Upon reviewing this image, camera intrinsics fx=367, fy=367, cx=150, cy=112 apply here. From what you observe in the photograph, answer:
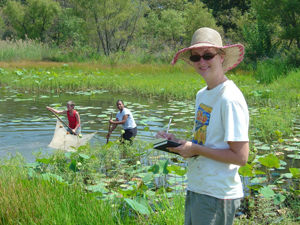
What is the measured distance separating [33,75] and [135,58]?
6498 millimetres

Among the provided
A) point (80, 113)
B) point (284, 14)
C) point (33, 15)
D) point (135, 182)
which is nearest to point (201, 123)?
point (135, 182)

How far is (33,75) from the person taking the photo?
1588cm

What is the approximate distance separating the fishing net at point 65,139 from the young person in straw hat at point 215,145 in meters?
4.90

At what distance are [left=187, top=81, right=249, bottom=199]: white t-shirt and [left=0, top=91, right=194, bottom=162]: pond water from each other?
460 centimetres

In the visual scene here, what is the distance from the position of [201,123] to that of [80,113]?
27.2 ft

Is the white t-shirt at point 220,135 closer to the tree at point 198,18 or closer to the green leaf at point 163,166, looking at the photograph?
the green leaf at point 163,166

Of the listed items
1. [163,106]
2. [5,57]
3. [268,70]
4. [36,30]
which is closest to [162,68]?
[268,70]

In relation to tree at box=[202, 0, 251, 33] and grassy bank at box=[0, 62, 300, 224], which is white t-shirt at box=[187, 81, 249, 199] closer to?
grassy bank at box=[0, 62, 300, 224]

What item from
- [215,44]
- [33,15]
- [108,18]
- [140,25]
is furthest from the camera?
[33,15]

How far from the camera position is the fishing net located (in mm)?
6711

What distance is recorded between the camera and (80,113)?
9984mm

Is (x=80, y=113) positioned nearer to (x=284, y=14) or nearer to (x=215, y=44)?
(x=215, y=44)

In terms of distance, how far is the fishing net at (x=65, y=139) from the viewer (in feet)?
22.0

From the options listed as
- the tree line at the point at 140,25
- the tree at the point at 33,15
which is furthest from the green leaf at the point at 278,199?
the tree at the point at 33,15
